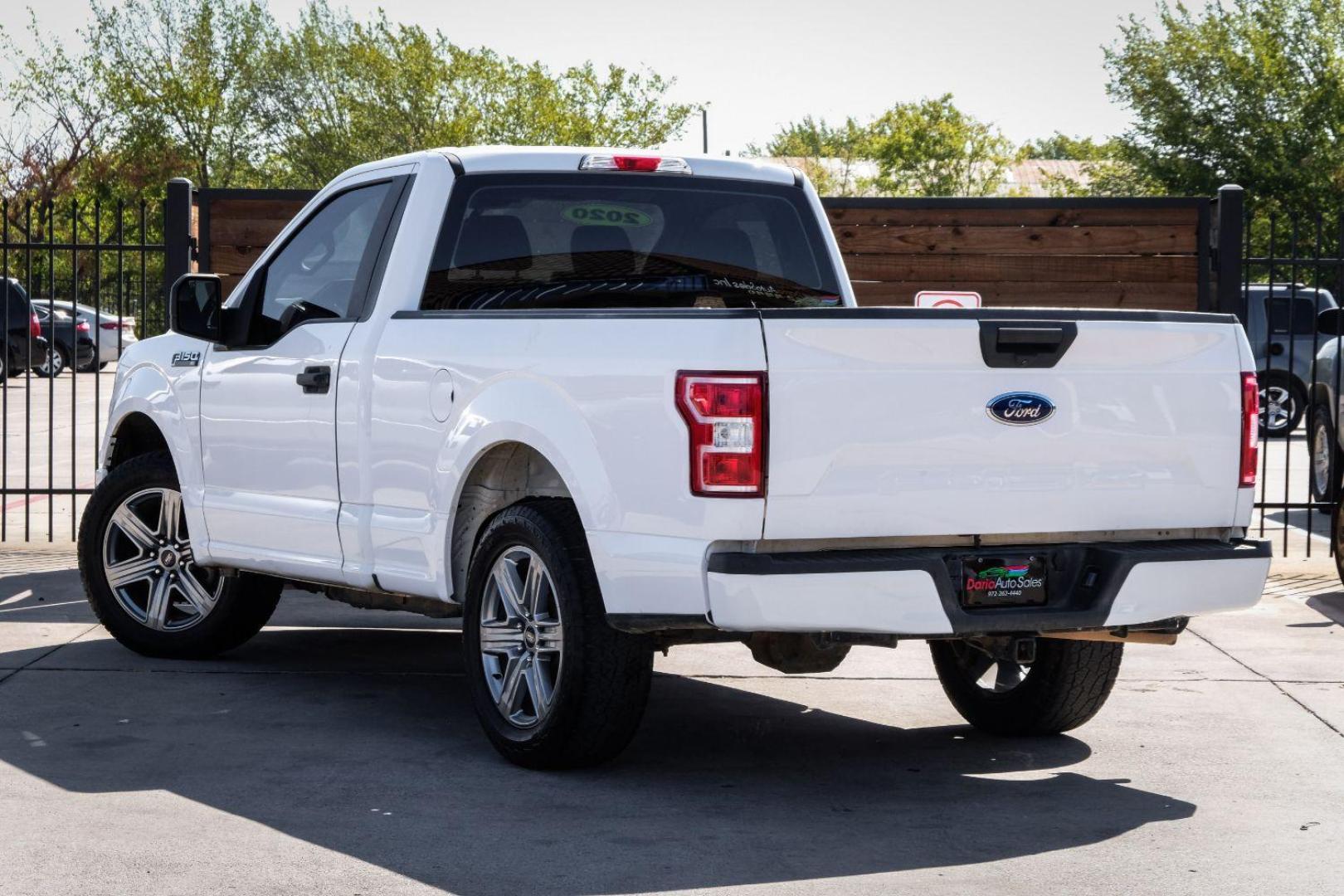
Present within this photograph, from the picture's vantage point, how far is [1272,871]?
17.0 feet

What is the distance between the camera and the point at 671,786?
6055 mm

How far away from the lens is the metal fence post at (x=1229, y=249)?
11.9m

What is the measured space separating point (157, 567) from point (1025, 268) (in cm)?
610

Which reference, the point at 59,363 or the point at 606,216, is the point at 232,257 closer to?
the point at 606,216

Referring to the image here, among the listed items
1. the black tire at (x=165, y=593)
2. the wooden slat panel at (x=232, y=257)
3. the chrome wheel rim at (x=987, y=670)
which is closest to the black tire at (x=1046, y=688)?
the chrome wheel rim at (x=987, y=670)

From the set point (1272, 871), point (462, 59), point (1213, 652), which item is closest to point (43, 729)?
point (1272, 871)

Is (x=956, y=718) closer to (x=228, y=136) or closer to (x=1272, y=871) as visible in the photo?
A: (x=1272, y=871)

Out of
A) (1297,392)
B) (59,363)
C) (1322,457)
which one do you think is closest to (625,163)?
(1322,457)

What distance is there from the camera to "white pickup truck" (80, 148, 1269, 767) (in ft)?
17.8

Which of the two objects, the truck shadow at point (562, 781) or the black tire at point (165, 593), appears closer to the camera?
the truck shadow at point (562, 781)

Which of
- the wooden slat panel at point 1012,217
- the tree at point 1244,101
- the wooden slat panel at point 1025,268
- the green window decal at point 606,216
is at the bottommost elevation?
the green window decal at point 606,216

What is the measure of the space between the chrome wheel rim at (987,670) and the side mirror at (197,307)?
3150mm

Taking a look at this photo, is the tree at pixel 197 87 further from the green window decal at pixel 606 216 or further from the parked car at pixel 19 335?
the green window decal at pixel 606 216

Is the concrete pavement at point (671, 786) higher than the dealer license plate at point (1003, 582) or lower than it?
lower
